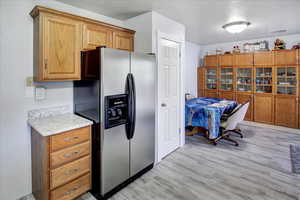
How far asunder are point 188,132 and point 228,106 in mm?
1133

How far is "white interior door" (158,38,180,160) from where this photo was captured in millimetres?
2932

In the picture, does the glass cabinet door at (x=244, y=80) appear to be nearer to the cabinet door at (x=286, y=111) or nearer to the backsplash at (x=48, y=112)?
the cabinet door at (x=286, y=111)

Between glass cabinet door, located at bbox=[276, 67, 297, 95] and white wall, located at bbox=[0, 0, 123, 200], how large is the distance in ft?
18.4

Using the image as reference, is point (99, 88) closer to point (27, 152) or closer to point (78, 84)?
point (78, 84)

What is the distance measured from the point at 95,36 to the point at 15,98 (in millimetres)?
1230

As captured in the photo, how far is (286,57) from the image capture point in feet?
15.2

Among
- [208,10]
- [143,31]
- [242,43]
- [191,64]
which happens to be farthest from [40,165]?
[242,43]

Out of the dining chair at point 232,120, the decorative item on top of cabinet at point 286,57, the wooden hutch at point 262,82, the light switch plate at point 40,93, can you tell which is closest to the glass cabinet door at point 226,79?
the wooden hutch at point 262,82

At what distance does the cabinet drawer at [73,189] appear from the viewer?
1.84 metres

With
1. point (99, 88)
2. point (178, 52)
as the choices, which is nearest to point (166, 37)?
point (178, 52)

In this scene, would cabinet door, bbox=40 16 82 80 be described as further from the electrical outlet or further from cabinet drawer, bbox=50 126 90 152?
cabinet drawer, bbox=50 126 90 152

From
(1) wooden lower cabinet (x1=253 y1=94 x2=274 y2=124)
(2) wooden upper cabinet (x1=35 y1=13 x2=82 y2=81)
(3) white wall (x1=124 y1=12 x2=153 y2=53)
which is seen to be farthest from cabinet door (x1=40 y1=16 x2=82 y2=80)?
(1) wooden lower cabinet (x1=253 y1=94 x2=274 y2=124)

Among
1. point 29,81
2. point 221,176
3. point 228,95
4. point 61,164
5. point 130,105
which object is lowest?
point 221,176

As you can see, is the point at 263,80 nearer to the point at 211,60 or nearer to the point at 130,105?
the point at 211,60
